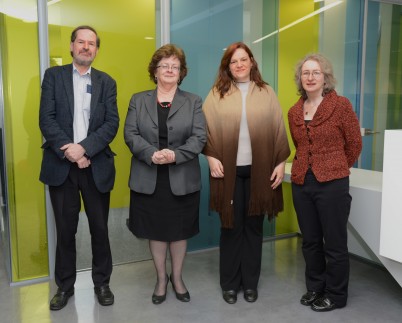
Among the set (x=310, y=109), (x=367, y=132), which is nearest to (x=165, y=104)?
(x=310, y=109)

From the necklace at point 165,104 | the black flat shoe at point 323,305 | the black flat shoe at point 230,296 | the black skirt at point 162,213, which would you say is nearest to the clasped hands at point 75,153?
the black skirt at point 162,213

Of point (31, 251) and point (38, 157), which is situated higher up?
point (38, 157)

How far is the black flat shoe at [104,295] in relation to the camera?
275cm

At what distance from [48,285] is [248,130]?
188 cm

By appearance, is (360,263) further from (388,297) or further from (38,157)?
(38,157)

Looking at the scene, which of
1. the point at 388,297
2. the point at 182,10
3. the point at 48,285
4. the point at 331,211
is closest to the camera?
the point at 331,211

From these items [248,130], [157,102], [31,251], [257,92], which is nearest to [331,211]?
[248,130]

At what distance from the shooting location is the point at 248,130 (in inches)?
104

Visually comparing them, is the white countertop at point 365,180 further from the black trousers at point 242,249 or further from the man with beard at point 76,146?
the man with beard at point 76,146

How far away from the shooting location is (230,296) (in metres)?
2.82

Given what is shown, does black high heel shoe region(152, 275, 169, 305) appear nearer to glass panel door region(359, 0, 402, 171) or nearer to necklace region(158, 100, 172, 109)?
necklace region(158, 100, 172, 109)

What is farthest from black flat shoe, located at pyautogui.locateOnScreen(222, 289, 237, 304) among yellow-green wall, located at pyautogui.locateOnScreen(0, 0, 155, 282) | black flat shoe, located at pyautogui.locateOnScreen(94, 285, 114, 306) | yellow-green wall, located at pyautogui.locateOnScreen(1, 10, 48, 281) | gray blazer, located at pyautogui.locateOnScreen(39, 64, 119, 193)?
yellow-green wall, located at pyautogui.locateOnScreen(1, 10, 48, 281)

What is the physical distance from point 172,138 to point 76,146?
578mm

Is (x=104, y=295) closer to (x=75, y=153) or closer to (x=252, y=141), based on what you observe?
(x=75, y=153)
